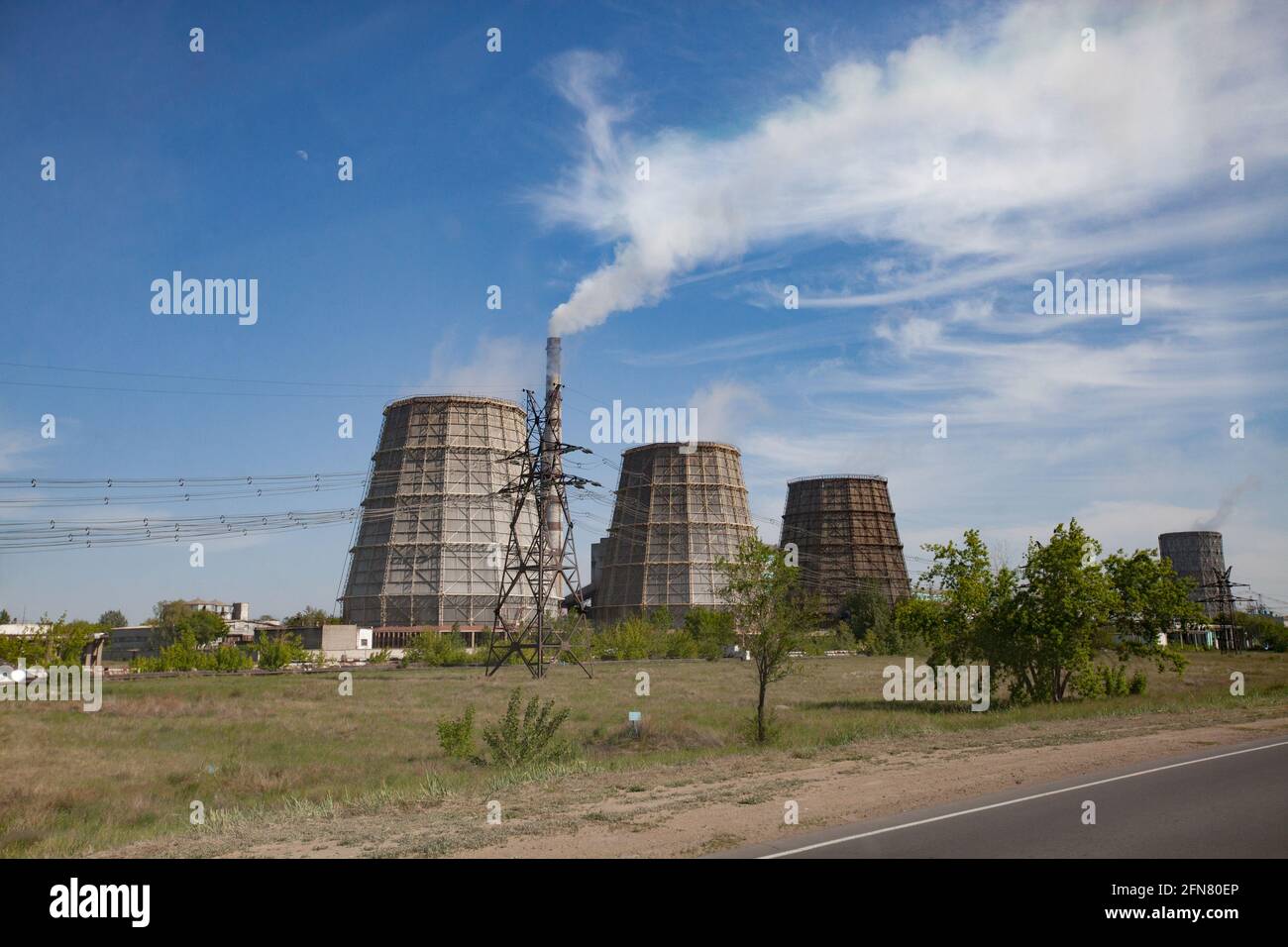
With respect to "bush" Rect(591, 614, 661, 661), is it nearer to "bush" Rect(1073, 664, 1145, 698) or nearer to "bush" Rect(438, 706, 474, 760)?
"bush" Rect(1073, 664, 1145, 698)

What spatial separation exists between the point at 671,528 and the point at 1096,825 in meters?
117

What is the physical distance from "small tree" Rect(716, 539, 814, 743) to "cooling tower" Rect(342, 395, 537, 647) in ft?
282

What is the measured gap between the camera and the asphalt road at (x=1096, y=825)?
9.67 metres

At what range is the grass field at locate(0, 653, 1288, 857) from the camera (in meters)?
16.8

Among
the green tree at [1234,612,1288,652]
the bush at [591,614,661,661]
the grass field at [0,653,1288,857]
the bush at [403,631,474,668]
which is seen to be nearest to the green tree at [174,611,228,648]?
the bush at [403,631,474,668]

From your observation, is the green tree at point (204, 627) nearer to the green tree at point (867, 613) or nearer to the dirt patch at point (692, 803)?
the green tree at point (867, 613)

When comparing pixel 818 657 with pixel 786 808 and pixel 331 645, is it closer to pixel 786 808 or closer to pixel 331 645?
pixel 331 645

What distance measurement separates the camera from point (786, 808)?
12758 mm

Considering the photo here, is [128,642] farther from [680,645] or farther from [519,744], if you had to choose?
[519,744]

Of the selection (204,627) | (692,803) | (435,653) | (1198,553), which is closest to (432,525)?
(204,627)

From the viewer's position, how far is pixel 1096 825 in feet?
35.4
